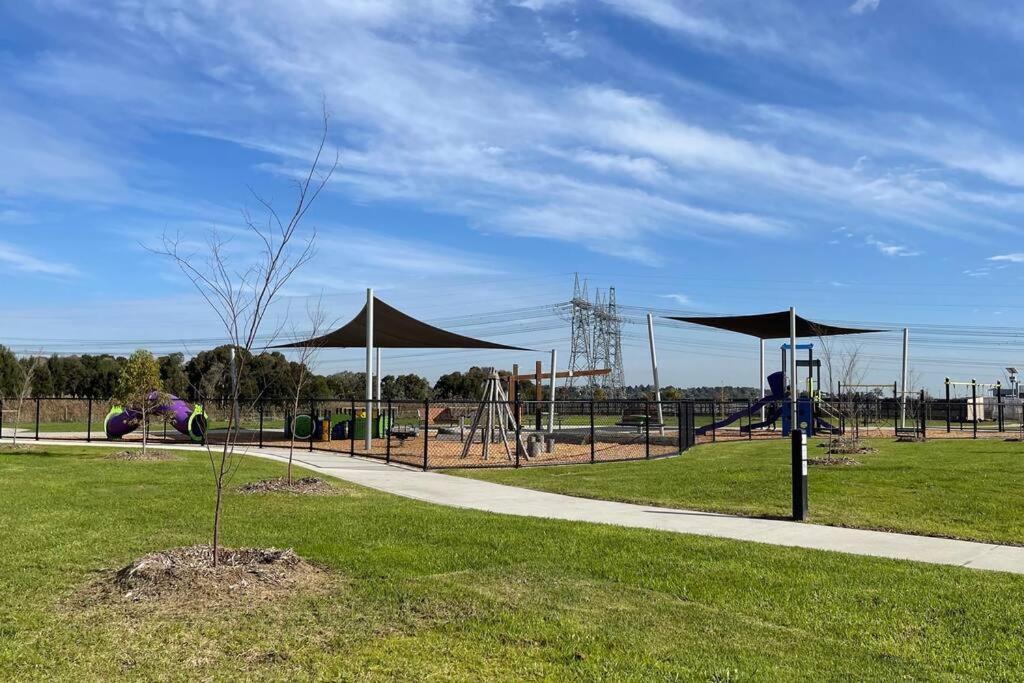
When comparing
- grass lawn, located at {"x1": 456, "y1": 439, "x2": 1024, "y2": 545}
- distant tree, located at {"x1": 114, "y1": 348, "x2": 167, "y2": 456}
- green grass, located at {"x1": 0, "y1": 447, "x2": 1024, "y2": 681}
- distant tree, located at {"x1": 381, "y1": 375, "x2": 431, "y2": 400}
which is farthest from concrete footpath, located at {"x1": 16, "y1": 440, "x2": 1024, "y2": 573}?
distant tree, located at {"x1": 381, "y1": 375, "x2": 431, "y2": 400}

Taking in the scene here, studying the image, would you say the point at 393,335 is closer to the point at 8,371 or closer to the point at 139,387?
the point at 139,387

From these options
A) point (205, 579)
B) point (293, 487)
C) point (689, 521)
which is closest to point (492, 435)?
point (293, 487)

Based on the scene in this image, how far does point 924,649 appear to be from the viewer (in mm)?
4793

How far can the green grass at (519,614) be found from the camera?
14.6 ft

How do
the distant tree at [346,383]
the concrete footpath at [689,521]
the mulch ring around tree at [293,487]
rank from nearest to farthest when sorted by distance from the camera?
the concrete footpath at [689,521] < the mulch ring around tree at [293,487] < the distant tree at [346,383]

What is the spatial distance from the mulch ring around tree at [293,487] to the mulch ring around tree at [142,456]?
6.36 meters

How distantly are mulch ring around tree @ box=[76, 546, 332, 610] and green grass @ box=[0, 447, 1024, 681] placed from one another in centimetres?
23

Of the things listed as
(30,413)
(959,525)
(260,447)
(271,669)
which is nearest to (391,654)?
(271,669)

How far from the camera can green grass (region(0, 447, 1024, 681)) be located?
14.6ft

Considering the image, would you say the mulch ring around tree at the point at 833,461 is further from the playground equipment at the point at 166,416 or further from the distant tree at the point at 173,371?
the distant tree at the point at 173,371

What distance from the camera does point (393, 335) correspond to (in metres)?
27.9

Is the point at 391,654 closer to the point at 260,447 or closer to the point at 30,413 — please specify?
the point at 260,447

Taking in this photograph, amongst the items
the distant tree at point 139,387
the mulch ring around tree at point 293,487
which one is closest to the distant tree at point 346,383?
the distant tree at point 139,387

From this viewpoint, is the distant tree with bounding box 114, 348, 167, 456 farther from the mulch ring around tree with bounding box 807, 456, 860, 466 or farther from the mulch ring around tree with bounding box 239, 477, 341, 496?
the mulch ring around tree with bounding box 807, 456, 860, 466
